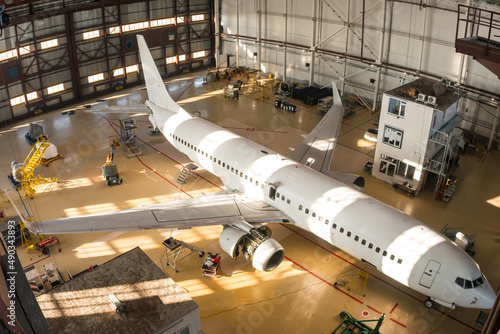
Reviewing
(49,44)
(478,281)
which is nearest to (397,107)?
(478,281)

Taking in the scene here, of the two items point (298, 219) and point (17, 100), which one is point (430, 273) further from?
point (17, 100)

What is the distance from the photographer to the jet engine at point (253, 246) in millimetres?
25453

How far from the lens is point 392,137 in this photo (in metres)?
35.0

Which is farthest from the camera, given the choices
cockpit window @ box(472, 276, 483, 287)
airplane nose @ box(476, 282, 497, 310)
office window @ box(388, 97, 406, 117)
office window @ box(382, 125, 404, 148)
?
office window @ box(382, 125, 404, 148)

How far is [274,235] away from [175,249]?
22.0 feet

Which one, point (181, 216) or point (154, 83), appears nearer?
point (181, 216)

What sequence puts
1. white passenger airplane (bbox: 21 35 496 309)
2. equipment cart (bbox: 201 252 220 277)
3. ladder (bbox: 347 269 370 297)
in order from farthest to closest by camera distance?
1. equipment cart (bbox: 201 252 220 277)
2. ladder (bbox: 347 269 370 297)
3. white passenger airplane (bbox: 21 35 496 309)

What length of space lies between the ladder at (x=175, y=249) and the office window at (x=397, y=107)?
17.4 metres

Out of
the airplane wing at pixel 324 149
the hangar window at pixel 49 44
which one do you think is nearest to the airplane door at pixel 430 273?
the airplane wing at pixel 324 149

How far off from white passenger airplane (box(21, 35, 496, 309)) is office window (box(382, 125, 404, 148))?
4.41 metres

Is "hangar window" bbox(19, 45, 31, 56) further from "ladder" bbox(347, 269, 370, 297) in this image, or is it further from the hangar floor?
"ladder" bbox(347, 269, 370, 297)

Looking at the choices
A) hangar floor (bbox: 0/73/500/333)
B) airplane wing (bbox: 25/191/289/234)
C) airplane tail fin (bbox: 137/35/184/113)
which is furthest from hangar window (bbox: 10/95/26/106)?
airplane wing (bbox: 25/191/289/234)

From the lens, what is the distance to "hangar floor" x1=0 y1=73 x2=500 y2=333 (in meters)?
24.7

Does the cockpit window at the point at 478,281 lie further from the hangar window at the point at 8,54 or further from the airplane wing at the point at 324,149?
the hangar window at the point at 8,54
